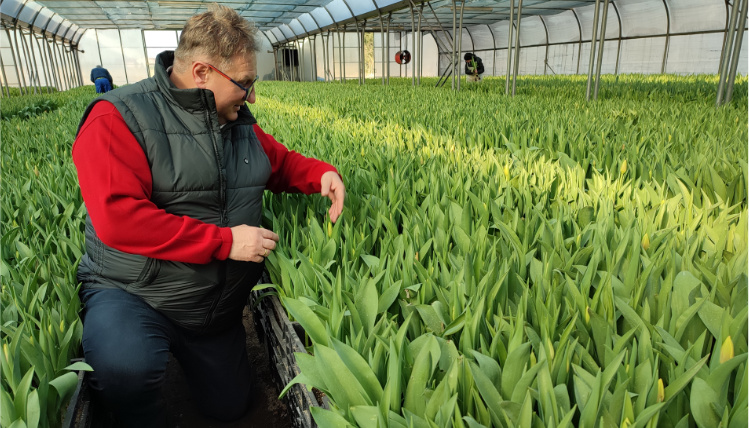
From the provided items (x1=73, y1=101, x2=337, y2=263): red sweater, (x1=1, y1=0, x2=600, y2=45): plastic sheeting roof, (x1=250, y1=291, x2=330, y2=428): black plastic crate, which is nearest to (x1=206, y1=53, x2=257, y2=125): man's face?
(x1=73, y1=101, x2=337, y2=263): red sweater

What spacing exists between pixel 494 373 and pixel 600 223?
0.71 m

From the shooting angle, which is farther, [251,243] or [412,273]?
[251,243]

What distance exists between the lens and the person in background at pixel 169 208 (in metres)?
1.34

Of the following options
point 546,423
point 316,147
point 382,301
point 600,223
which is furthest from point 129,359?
point 316,147

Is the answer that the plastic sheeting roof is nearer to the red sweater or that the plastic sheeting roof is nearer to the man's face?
the man's face

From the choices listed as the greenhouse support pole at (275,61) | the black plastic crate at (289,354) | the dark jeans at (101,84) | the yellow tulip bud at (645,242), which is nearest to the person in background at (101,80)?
the dark jeans at (101,84)

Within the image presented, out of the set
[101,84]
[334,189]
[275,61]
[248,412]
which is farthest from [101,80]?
[275,61]

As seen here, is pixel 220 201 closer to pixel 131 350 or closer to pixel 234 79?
pixel 234 79

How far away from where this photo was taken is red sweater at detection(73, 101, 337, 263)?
1.33 m

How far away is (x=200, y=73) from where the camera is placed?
1476 millimetres

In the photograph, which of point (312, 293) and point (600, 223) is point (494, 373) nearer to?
point (312, 293)

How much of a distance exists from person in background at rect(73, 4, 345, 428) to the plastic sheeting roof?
9755mm

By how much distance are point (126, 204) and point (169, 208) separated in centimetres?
19

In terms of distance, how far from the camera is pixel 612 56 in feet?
56.9
